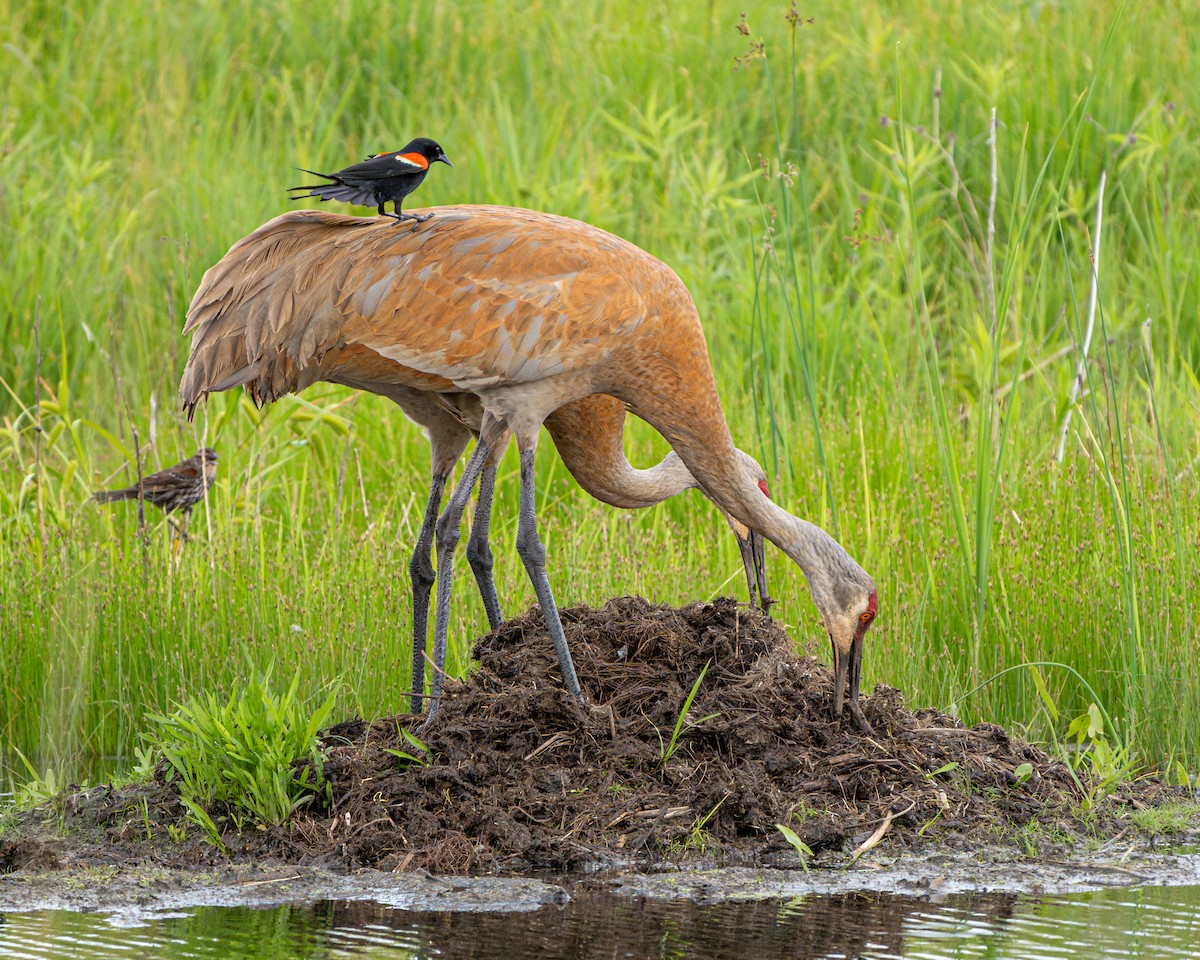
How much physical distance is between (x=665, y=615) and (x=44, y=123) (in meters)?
7.41

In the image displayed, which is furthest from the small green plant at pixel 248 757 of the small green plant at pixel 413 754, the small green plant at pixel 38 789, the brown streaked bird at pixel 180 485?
the brown streaked bird at pixel 180 485

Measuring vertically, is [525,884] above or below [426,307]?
below

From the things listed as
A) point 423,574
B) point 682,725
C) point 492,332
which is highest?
point 492,332

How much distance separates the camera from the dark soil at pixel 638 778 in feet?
16.5

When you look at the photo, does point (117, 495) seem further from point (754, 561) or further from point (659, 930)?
point (659, 930)

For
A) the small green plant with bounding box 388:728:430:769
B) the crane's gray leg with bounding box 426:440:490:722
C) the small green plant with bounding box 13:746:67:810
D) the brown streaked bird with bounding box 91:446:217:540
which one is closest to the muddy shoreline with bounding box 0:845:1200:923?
the small green plant with bounding box 388:728:430:769

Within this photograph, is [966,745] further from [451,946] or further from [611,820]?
[451,946]

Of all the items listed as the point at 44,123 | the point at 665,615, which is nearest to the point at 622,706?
the point at 665,615

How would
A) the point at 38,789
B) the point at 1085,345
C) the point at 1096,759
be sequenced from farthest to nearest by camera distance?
the point at 1085,345 < the point at 1096,759 < the point at 38,789

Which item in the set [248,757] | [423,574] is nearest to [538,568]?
[423,574]

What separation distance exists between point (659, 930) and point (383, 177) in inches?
95.3

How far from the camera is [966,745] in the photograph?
18.5ft

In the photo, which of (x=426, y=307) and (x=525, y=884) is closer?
(x=525, y=884)

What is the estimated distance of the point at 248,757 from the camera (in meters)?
5.11
